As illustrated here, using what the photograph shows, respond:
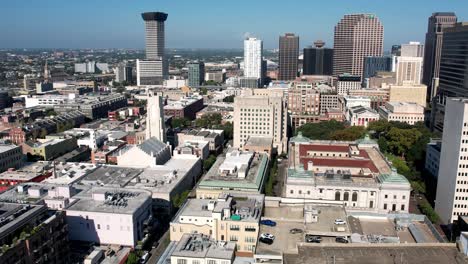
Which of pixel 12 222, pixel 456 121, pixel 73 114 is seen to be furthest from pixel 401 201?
pixel 73 114

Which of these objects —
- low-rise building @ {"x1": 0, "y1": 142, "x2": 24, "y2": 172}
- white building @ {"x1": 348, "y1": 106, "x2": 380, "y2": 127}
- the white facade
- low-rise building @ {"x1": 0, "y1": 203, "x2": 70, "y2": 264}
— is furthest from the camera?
the white facade

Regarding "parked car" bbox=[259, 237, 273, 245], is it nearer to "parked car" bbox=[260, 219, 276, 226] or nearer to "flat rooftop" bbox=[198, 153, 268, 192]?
"parked car" bbox=[260, 219, 276, 226]

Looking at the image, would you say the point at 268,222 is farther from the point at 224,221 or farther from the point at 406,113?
the point at 406,113

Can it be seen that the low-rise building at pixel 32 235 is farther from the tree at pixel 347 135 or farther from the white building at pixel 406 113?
the white building at pixel 406 113

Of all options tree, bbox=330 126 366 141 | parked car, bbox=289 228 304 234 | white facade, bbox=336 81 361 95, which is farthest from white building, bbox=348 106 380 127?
parked car, bbox=289 228 304 234

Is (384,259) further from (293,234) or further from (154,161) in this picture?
(154,161)

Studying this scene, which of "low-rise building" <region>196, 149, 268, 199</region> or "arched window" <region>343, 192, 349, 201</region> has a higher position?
"low-rise building" <region>196, 149, 268, 199</region>
